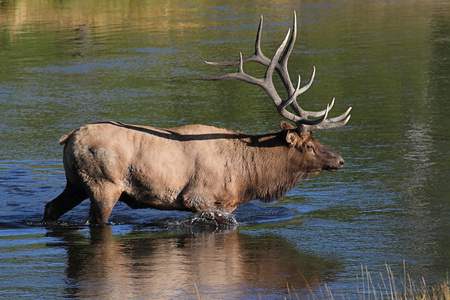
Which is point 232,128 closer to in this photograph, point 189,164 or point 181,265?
point 189,164

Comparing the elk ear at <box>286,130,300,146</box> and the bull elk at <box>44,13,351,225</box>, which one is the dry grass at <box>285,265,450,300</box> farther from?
the elk ear at <box>286,130,300,146</box>

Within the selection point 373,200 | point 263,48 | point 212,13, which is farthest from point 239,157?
point 212,13

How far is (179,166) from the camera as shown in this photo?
8.91 m

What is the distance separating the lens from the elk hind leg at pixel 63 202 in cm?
925

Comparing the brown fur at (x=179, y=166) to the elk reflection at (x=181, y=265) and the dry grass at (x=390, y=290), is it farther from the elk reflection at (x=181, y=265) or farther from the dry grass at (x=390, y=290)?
the dry grass at (x=390, y=290)

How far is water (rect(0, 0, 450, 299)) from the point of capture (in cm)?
726

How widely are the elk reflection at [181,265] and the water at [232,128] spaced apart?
23mm

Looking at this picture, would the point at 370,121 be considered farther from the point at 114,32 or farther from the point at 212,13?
the point at 212,13

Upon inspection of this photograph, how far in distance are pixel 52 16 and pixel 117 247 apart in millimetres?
25180

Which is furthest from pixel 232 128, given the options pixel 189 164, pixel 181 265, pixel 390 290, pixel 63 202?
pixel 390 290

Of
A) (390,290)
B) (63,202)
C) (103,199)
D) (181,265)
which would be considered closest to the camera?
(390,290)

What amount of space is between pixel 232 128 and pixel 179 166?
486cm

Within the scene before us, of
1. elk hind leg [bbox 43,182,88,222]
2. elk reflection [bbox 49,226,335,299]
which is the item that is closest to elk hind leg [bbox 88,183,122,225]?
elk reflection [bbox 49,226,335,299]

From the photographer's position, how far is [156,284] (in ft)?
22.3
